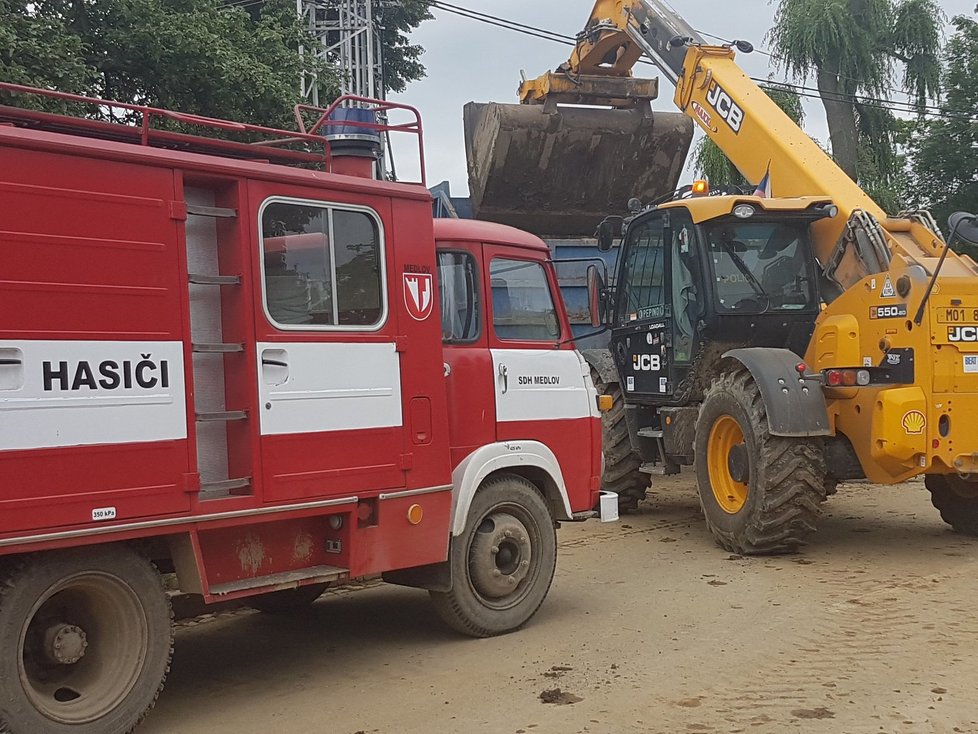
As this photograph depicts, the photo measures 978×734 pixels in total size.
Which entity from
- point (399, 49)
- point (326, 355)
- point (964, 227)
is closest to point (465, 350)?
point (326, 355)

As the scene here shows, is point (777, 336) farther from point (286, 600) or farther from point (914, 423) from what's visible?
point (286, 600)

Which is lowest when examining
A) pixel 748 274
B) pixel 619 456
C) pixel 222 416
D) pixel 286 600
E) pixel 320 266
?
pixel 286 600

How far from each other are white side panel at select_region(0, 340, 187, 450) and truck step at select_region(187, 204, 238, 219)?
2.09ft

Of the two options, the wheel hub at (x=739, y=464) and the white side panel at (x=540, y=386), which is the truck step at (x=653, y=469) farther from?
the white side panel at (x=540, y=386)

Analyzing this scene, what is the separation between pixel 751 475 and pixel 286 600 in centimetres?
347

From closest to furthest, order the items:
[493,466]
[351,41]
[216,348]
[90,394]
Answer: [90,394] < [216,348] < [493,466] < [351,41]

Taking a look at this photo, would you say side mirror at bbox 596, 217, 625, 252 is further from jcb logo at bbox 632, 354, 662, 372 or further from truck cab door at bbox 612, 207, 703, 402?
jcb logo at bbox 632, 354, 662, 372

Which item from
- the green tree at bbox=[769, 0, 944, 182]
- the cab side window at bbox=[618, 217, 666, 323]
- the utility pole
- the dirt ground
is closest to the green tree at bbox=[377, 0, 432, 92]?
the utility pole

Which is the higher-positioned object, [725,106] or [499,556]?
[725,106]

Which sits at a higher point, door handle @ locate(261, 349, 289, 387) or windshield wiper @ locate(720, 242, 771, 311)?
windshield wiper @ locate(720, 242, 771, 311)

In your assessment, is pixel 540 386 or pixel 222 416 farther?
pixel 540 386

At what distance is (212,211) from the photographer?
509cm

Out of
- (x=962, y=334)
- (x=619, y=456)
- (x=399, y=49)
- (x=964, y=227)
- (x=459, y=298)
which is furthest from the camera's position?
(x=399, y=49)

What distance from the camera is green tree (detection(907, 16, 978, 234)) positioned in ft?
69.3
